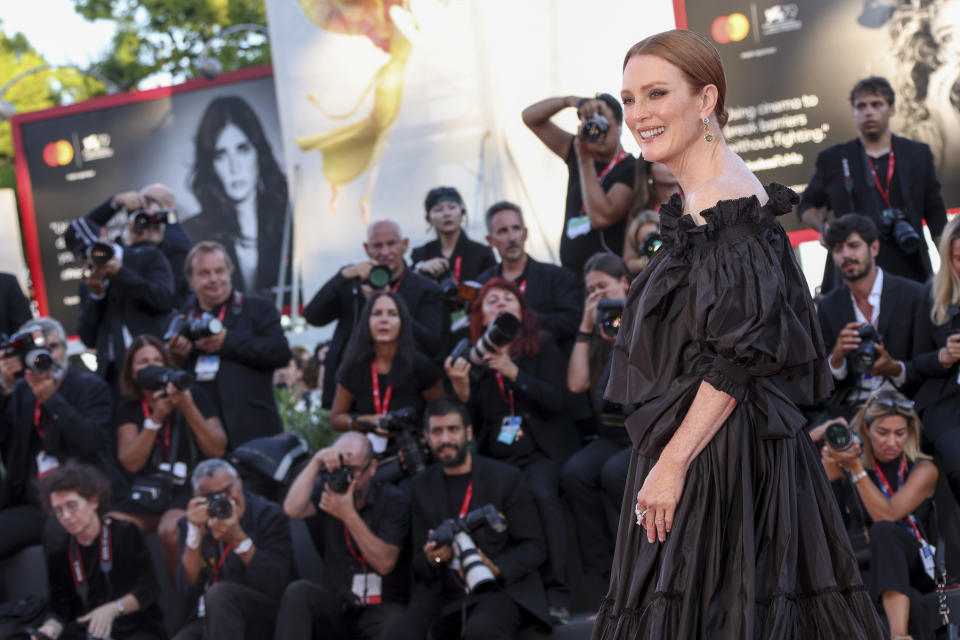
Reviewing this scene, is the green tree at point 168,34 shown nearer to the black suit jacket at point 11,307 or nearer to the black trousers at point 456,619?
the black suit jacket at point 11,307

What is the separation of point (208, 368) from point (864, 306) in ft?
10.8

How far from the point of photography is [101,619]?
5.73 metres

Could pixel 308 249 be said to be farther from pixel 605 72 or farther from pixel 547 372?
pixel 547 372

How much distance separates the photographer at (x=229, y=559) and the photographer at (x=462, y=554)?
71 centimetres

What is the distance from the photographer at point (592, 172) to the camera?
5.85 m

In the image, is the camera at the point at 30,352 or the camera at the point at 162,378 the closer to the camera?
the camera at the point at 162,378

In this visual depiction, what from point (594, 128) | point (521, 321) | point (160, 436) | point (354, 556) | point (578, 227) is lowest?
point (354, 556)

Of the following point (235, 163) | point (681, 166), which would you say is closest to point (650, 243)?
point (681, 166)

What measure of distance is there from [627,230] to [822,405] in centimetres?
127

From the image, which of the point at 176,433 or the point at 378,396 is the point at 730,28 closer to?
the point at 378,396

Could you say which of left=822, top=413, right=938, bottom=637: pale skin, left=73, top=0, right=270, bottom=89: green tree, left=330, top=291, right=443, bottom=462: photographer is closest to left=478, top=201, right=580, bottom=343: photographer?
left=330, top=291, right=443, bottom=462: photographer

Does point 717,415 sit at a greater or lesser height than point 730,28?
lesser

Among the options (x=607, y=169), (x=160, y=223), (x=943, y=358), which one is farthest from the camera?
(x=160, y=223)

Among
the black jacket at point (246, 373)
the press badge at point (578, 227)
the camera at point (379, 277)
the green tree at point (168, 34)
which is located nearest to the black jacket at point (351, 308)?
the camera at point (379, 277)
